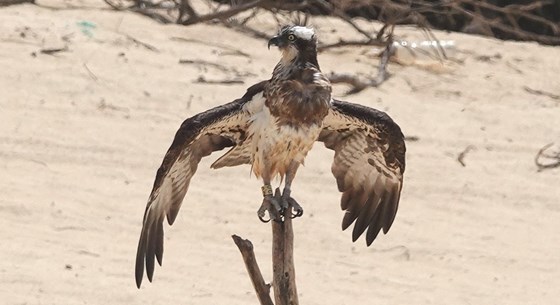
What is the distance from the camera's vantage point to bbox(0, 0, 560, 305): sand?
23.7ft

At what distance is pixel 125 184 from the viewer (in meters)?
8.12

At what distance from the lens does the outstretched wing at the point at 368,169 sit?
544 centimetres

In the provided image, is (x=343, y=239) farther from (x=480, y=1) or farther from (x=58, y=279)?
(x=480, y=1)

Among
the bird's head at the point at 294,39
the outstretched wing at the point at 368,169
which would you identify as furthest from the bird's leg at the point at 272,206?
the bird's head at the point at 294,39

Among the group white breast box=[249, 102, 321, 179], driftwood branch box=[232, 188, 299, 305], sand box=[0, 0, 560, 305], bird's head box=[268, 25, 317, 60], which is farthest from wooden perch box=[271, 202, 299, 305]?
sand box=[0, 0, 560, 305]

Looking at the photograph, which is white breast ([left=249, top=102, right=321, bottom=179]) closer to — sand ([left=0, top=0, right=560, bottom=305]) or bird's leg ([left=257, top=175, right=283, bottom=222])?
bird's leg ([left=257, top=175, right=283, bottom=222])

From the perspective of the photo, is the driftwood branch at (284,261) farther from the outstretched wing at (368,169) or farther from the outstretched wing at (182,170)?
the outstretched wing at (368,169)

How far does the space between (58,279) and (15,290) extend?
0.27m

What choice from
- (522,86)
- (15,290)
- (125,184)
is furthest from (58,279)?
(522,86)

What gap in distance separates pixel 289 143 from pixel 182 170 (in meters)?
0.44

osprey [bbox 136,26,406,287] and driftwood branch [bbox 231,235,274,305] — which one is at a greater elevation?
osprey [bbox 136,26,406,287]

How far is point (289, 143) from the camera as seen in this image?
5.15m

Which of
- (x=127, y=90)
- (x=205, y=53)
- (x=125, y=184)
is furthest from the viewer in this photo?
(x=205, y=53)

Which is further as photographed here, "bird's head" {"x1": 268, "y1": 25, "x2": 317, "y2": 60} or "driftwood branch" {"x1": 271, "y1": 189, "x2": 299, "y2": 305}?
"driftwood branch" {"x1": 271, "y1": 189, "x2": 299, "y2": 305}
